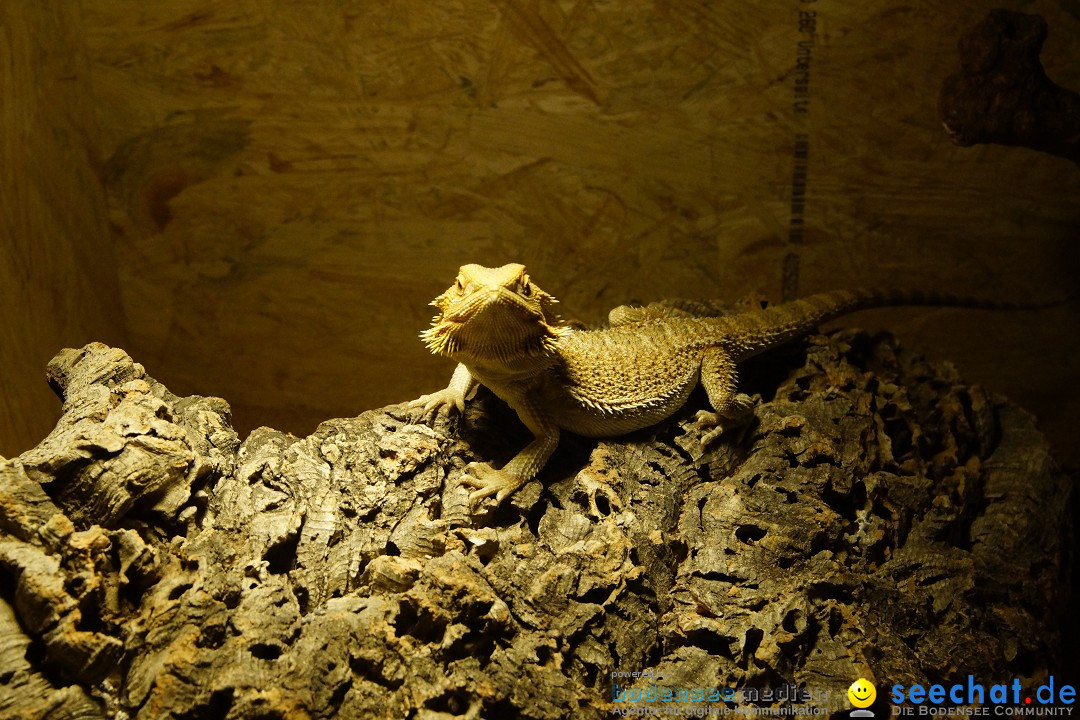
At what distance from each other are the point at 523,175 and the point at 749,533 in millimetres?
2078

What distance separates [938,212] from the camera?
13.3 ft

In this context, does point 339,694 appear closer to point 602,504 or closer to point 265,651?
point 265,651

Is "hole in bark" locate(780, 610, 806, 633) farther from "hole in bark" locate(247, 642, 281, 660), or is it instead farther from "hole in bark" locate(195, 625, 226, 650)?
"hole in bark" locate(195, 625, 226, 650)

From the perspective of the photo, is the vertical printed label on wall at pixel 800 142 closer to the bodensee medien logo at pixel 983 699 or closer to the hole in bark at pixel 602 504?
the hole in bark at pixel 602 504

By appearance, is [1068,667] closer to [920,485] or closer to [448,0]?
[920,485]

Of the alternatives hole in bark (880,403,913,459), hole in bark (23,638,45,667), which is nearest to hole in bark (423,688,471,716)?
hole in bark (23,638,45,667)

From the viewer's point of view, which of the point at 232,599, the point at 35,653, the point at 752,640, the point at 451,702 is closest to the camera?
the point at 35,653

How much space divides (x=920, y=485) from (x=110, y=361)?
255 centimetres

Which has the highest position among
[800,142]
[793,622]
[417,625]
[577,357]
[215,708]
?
[800,142]

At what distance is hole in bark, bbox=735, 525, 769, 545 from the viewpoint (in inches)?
98.1

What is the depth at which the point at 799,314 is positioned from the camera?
332cm

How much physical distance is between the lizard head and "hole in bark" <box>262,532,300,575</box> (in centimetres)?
73

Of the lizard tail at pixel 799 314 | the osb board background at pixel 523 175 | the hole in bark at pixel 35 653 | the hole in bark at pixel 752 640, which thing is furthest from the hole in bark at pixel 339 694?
the osb board background at pixel 523 175

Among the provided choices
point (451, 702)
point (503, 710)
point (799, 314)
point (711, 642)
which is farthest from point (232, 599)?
point (799, 314)
